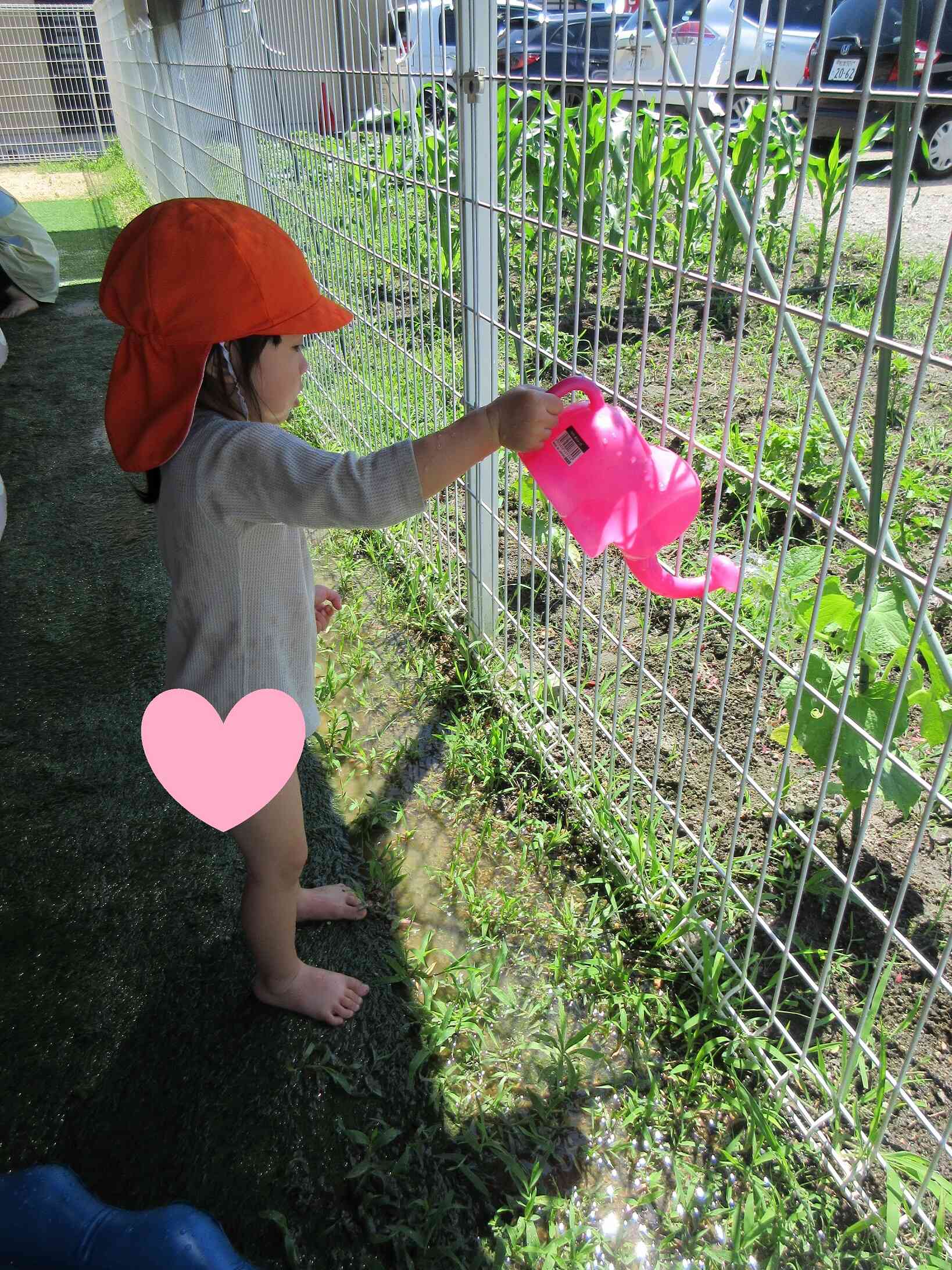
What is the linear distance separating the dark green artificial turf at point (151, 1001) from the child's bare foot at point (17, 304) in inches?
154

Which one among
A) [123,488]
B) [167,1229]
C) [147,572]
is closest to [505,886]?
[167,1229]

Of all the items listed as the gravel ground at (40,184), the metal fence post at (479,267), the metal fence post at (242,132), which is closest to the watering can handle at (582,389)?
the metal fence post at (479,267)

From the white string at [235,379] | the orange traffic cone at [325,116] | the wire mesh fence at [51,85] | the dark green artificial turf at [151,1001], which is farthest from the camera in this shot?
the wire mesh fence at [51,85]

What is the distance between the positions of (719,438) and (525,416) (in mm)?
2083

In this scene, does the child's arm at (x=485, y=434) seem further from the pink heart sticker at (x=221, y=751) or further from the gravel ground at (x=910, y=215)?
the gravel ground at (x=910, y=215)

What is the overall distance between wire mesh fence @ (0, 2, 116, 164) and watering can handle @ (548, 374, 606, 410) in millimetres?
11130

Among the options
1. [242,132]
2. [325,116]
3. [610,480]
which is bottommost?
[610,480]

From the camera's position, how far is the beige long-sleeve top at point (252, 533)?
1.18m

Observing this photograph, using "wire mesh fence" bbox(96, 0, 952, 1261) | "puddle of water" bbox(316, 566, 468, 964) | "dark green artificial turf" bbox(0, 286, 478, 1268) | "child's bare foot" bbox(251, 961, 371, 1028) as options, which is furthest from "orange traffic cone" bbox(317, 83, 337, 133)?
"child's bare foot" bbox(251, 961, 371, 1028)

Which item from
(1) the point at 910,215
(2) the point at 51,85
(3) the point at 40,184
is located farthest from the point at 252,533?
(2) the point at 51,85

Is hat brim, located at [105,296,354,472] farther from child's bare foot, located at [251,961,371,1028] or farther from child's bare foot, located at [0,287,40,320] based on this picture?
child's bare foot, located at [0,287,40,320]

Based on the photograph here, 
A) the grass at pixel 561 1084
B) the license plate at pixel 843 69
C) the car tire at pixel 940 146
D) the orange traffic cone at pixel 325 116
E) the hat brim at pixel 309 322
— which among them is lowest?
the grass at pixel 561 1084

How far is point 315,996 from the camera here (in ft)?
5.38

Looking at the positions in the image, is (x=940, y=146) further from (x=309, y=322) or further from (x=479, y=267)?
(x=479, y=267)
